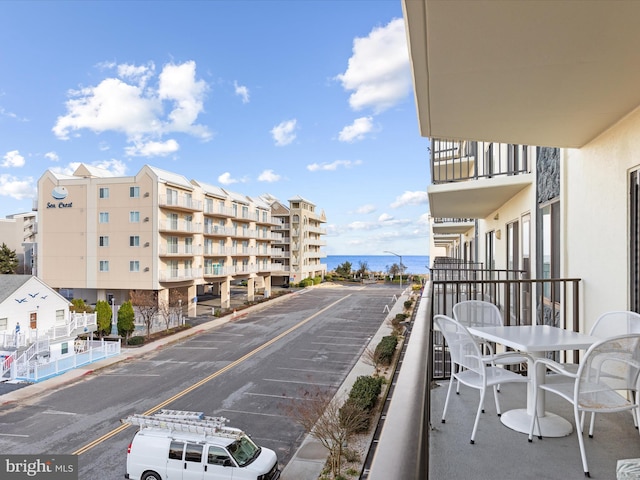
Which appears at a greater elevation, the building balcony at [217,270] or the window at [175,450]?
the building balcony at [217,270]

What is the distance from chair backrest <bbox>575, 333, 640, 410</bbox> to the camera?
9.04 ft

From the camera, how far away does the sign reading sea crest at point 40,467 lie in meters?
10.1

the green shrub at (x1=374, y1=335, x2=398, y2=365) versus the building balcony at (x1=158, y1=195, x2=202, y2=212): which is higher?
the building balcony at (x1=158, y1=195, x2=202, y2=212)

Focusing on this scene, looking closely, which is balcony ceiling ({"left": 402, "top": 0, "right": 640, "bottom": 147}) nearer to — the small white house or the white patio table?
the white patio table

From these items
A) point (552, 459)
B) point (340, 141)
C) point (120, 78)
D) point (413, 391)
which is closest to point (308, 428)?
point (552, 459)

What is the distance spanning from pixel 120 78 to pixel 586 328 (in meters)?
51.4

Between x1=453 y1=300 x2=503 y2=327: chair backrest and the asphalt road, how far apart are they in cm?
850

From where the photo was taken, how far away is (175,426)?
10891 mm

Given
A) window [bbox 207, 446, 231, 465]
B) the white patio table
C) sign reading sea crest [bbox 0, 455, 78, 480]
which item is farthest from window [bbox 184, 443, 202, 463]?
the white patio table

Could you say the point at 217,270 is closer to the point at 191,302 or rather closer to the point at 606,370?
the point at 191,302

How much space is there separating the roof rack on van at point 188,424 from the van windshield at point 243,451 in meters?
0.18

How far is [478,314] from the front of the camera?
4.62 metres

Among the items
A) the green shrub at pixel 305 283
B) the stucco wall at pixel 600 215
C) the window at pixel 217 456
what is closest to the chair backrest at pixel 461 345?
the stucco wall at pixel 600 215

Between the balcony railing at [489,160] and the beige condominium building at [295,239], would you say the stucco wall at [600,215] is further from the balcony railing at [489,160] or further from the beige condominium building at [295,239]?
the beige condominium building at [295,239]
